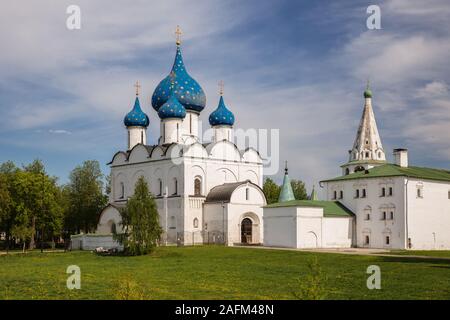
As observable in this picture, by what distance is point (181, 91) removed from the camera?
5081 cm

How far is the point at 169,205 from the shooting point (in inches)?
1895

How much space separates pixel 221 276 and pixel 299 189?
2209 inches

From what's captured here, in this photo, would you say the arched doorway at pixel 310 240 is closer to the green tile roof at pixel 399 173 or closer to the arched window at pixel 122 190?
the green tile roof at pixel 399 173

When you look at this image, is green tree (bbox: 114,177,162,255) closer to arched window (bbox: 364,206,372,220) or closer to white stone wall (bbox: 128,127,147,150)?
arched window (bbox: 364,206,372,220)

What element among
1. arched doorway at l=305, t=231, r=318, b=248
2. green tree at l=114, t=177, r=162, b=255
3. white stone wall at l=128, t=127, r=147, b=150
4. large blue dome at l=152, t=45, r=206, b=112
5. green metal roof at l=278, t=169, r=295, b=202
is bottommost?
arched doorway at l=305, t=231, r=318, b=248

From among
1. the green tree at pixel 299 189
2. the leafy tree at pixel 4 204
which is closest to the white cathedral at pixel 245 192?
the leafy tree at pixel 4 204

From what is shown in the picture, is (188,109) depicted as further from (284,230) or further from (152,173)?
(284,230)

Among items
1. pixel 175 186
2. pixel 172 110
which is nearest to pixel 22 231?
pixel 175 186

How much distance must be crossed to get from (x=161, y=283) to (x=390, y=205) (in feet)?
83.7

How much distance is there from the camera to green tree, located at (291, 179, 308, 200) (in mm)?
77562

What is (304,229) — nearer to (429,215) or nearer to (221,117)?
(429,215)

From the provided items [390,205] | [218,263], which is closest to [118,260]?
[218,263]

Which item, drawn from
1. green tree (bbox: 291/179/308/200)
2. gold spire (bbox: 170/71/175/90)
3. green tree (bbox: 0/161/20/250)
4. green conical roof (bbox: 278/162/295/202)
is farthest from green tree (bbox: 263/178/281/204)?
green tree (bbox: 0/161/20/250)

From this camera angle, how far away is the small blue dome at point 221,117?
51469 mm
